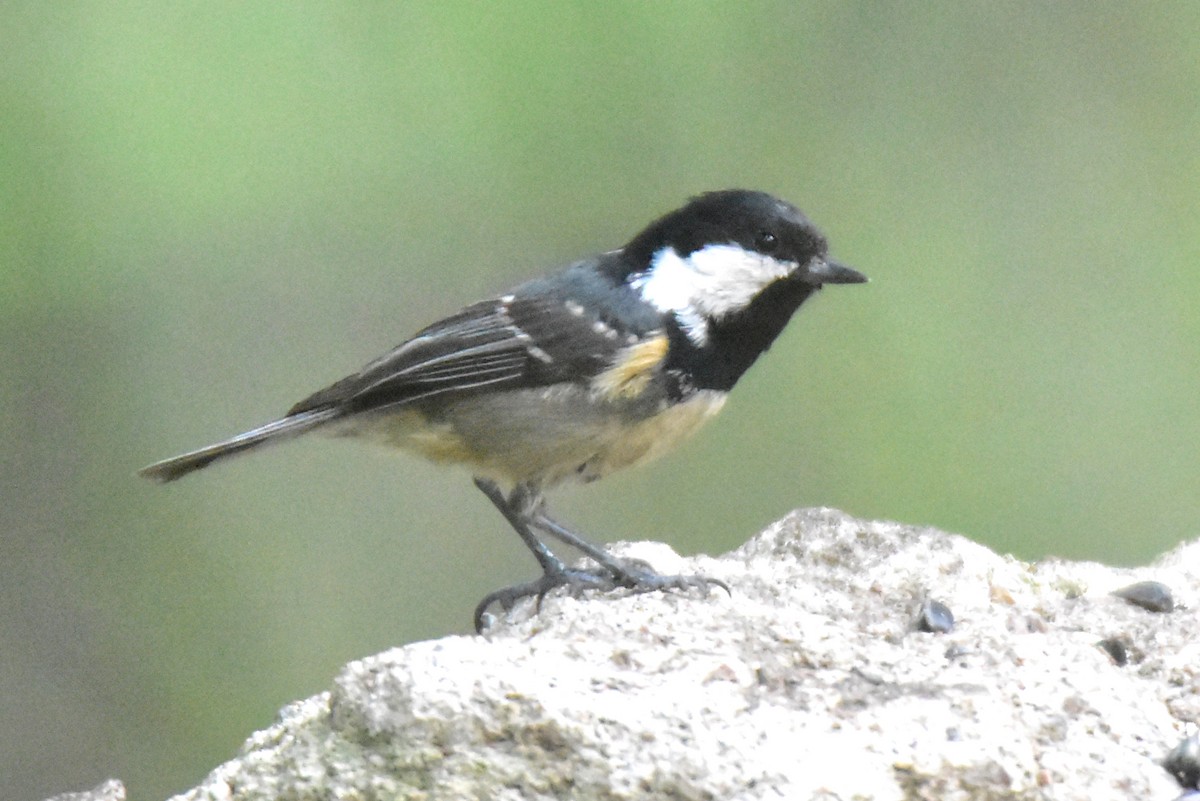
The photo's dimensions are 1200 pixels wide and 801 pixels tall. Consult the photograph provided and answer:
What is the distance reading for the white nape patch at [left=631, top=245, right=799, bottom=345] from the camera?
261cm

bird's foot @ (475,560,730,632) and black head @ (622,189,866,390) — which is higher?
black head @ (622,189,866,390)

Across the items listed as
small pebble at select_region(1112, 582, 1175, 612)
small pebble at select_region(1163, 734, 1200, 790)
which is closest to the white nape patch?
small pebble at select_region(1112, 582, 1175, 612)

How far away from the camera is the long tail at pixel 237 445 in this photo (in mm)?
2590

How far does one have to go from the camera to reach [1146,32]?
336cm

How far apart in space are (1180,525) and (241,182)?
92.9 inches

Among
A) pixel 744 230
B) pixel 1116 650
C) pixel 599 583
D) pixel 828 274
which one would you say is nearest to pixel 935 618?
pixel 1116 650

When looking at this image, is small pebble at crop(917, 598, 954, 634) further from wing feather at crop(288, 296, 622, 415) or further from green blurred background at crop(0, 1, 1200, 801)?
green blurred background at crop(0, 1, 1200, 801)

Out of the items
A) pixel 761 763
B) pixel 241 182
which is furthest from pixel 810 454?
pixel 761 763

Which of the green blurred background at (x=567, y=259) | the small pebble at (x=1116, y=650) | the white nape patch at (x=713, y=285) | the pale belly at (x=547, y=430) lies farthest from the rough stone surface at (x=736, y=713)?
the green blurred background at (x=567, y=259)

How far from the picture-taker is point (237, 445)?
103 inches

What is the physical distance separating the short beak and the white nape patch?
0.03 m

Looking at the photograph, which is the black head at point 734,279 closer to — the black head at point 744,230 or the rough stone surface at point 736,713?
the black head at point 744,230

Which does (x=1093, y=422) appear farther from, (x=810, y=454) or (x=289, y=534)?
(x=289, y=534)

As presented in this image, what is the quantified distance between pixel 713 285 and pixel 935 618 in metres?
0.86
